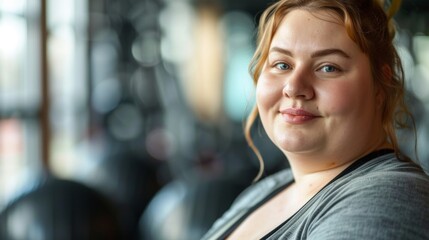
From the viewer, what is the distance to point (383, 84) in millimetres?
1113

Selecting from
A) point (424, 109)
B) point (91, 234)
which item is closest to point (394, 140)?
point (91, 234)

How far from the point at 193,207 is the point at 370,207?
1563 millimetres

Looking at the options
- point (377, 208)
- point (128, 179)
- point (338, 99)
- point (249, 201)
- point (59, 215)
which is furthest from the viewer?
point (128, 179)

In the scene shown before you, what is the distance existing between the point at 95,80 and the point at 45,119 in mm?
1908

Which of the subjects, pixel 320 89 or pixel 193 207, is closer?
pixel 320 89

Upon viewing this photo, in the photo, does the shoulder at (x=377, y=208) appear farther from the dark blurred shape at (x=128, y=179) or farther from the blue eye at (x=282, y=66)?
the dark blurred shape at (x=128, y=179)

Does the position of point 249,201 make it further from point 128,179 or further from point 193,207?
point 128,179

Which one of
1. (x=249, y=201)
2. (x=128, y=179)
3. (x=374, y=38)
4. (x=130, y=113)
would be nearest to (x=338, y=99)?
(x=374, y=38)

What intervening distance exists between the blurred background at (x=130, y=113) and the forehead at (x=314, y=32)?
25cm

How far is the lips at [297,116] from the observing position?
3.50 feet

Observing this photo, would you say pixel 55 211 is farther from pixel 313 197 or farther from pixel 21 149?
pixel 21 149

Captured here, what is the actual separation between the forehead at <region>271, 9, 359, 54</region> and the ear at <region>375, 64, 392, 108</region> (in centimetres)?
8

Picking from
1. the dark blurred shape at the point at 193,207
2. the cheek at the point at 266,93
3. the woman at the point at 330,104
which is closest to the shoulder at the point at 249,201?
the woman at the point at 330,104

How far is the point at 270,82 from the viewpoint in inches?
43.9
